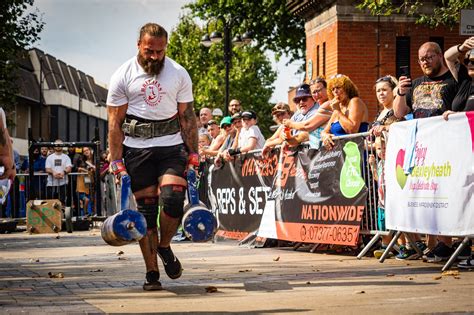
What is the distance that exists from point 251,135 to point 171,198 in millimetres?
8061

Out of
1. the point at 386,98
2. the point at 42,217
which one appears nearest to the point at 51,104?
the point at 42,217

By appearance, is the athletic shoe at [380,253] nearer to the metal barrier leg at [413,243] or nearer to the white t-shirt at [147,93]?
the metal barrier leg at [413,243]

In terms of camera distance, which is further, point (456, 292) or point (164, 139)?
point (164, 139)

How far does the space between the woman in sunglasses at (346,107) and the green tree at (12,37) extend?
27.7m

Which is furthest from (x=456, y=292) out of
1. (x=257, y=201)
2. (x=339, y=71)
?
(x=339, y=71)

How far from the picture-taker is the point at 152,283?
938cm

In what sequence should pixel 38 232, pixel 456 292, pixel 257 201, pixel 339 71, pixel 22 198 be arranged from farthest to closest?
pixel 339 71 → pixel 22 198 → pixel 38 232 → pixel 257 201 → pixel 456 292

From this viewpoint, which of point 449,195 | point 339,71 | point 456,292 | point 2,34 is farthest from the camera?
point 2,34

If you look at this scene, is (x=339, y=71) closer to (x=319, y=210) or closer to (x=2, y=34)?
(x=2, y=34)

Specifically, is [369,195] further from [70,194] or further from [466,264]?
[70,194]

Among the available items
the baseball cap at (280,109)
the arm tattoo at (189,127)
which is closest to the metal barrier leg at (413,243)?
the arm tattoo at (189,127)

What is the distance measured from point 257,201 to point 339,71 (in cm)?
1897

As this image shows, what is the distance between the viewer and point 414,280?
9.70 meters

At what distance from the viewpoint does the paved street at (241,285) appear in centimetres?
791
